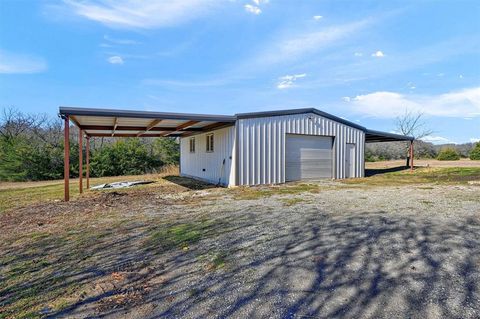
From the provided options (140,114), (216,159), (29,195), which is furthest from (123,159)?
(140,114)

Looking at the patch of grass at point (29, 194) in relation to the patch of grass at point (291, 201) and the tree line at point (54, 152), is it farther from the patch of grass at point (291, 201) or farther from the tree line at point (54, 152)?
the patch of grass at point (291, 201)

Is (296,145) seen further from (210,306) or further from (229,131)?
(210,306)

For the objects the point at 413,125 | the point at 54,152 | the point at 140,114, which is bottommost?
the point at 54,152

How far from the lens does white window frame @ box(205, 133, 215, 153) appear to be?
484 inches

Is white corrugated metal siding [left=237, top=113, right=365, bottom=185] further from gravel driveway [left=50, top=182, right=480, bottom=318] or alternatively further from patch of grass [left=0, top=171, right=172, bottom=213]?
gravel driveway [left=50, top=182, right=480, bottom=318]

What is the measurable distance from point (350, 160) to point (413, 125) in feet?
70.8

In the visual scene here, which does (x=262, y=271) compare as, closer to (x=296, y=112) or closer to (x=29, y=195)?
(x=296, y=112)

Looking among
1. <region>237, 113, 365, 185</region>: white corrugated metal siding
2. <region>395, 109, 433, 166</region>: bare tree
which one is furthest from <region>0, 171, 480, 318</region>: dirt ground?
<region>395, 109, 433, 166</region>: bare tree

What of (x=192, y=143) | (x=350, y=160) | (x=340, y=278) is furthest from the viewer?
(x=192, y=143)

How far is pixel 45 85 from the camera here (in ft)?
56.9

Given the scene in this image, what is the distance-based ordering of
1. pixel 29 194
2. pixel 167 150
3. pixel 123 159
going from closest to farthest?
pixel 29 194
pixel 123 159
pixel 167 150

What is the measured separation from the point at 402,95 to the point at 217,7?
24.0 m

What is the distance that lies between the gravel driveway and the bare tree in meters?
29.2

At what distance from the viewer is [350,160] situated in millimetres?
13656
